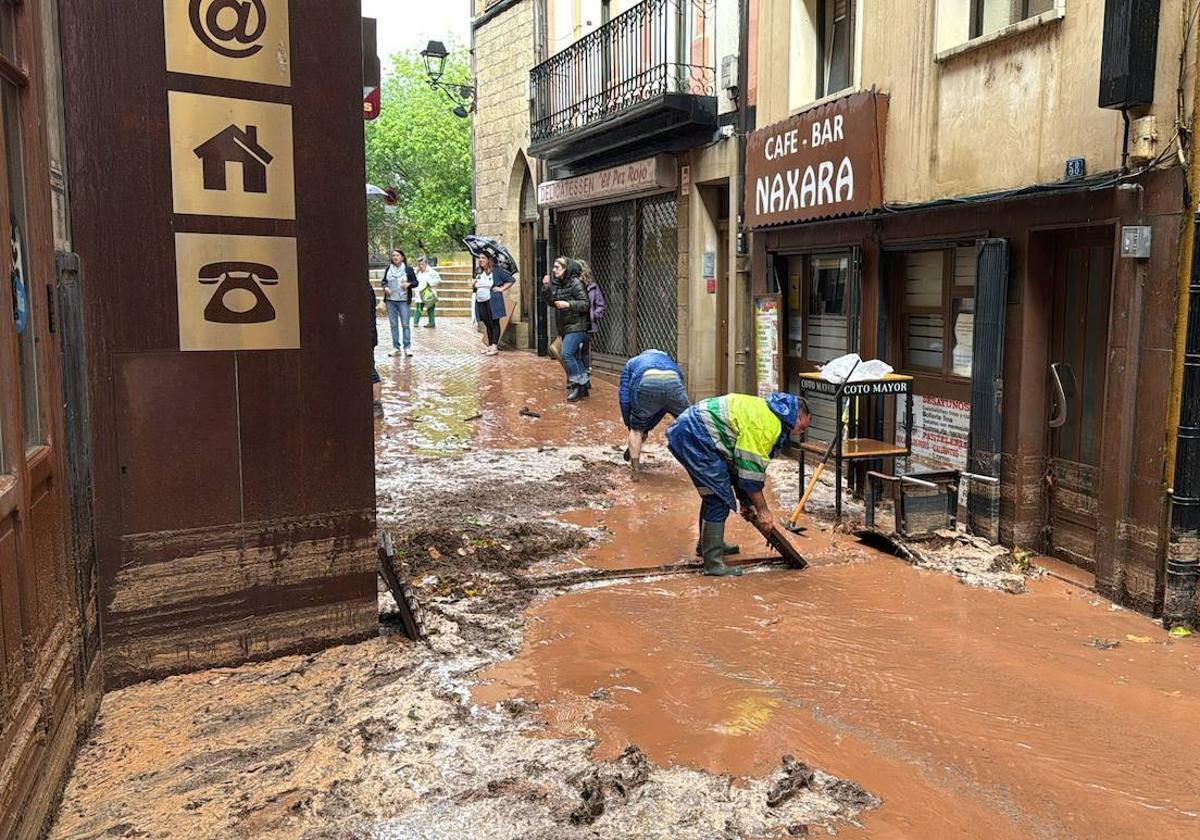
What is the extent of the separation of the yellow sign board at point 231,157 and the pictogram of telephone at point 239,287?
9.4 inches

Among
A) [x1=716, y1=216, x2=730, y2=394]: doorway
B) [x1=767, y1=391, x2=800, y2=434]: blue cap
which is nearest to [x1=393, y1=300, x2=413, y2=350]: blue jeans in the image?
[x1=716, y1=216, x2=730, y2=394]: doorway

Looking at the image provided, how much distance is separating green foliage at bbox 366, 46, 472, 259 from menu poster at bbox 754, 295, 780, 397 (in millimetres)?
29724

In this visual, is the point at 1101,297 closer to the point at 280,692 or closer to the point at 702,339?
the point at 280,692

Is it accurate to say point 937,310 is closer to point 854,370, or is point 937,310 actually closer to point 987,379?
point 854,370

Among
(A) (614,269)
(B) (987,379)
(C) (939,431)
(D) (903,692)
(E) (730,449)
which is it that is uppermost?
(A) (614,269)

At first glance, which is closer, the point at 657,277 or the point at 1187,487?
the point at 1187,487

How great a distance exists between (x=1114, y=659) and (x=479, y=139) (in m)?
19.3

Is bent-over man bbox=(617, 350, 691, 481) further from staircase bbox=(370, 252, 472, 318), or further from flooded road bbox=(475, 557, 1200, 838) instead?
staircase bbox=(370, 252, 472, 318)

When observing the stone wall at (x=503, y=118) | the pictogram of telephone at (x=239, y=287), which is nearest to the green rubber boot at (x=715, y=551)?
the pictogram of telephone at (x=239, y=287)

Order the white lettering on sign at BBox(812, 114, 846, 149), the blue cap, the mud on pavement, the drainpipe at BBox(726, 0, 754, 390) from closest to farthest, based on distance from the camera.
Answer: the mud on pavement < the blue cap < the white lettering on sign at BBox(812, 114, 846, 149) < the drainpipe at BBox(726, 0, 754, 390)

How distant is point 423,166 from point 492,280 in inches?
977

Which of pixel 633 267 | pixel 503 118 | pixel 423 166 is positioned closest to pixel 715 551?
pixel 633 267

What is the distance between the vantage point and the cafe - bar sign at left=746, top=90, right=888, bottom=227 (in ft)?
27.5

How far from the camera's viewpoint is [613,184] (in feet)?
49.8
